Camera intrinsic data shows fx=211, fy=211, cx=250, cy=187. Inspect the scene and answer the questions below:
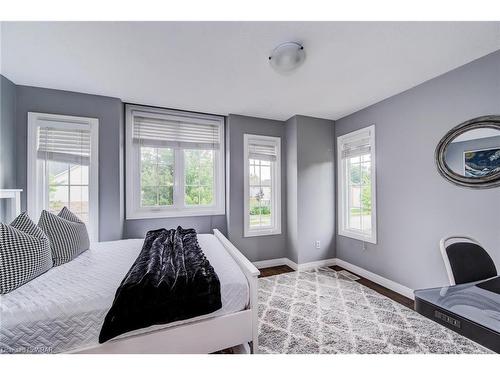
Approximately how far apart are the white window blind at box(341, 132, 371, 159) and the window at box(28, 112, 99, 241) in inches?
141

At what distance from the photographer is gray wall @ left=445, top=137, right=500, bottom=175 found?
6.08ft

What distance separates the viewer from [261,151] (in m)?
3.59

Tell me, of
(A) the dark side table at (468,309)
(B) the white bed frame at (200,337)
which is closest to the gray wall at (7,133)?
(B) the white bed frame at (200,337)

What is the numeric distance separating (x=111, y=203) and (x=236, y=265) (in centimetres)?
197

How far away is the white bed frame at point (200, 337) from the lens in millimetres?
1225

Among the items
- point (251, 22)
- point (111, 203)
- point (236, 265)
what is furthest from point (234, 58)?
point (111, 203)

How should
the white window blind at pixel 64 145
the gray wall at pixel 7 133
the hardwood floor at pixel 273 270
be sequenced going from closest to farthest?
the gray wall at pixel 7 133, the white window blind at pixel 64 145, the hardwood floor at pixel 273 270

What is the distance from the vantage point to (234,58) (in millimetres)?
1915

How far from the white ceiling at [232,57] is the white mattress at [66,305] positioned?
5.94ft

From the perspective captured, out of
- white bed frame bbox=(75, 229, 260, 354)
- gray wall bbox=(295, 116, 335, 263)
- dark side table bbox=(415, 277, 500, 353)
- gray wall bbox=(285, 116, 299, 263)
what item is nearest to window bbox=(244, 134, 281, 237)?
gray wall bbox=(285, 116, 299, 263)

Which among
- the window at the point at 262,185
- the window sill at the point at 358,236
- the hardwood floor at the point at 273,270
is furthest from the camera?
the window at the point at 262,185

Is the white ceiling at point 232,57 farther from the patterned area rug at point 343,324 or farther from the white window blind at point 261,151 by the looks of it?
the patterned area rug at point 343,324
